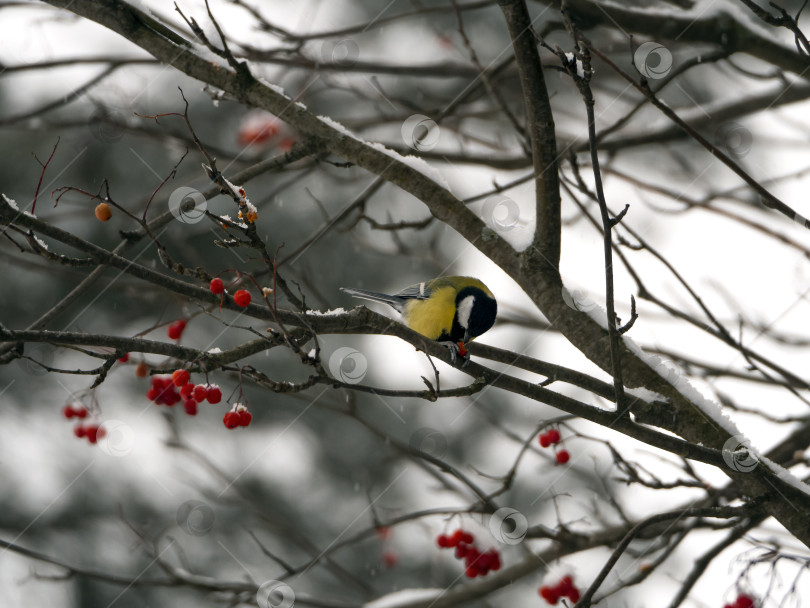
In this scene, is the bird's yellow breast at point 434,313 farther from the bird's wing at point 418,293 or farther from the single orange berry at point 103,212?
the single orange berry at point 103,212

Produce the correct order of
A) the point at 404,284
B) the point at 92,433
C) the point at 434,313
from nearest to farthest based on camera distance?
1. the point at 92,433
2. the point at 434,313
3. the point at 404,284

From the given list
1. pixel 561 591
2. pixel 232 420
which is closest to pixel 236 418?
pixel 232 420

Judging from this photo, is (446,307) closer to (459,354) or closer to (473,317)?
(473,317)

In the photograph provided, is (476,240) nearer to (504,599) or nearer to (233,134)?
(233,134)

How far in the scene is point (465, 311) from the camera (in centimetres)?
337

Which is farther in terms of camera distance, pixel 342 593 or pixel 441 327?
pixel 342 593

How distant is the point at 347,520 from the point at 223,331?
230cm

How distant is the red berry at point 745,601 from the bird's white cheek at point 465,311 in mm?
1447

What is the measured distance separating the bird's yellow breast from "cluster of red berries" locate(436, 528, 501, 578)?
92 centimetres

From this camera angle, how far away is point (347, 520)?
710cm

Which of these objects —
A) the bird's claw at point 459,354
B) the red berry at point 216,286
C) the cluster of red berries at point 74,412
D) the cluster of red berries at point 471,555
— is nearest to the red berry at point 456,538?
the cluster of red berries at point 471,555

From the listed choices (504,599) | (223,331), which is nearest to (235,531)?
(223,331)

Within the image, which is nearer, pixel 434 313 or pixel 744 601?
pixel 744 601

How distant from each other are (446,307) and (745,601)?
1.74 meters
